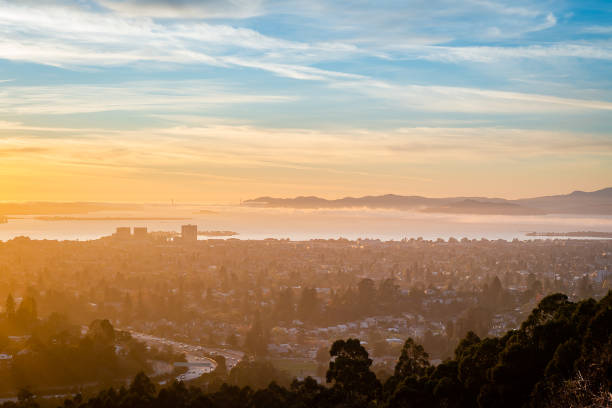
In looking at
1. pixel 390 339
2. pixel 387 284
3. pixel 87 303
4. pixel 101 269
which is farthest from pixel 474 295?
pixel 101 269

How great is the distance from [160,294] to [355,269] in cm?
4063

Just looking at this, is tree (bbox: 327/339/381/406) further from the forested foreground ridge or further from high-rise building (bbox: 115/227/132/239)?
high-rise building (bbox: 115/227/132/239)

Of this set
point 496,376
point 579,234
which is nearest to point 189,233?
point 579,234

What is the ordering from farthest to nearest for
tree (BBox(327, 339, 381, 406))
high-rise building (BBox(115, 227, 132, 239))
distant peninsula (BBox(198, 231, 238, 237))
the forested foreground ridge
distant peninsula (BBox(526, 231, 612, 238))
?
distant peninsula (BBox(198, 231, 238, 237)) → distant peninsula (BBox(526, 231, 612, 238)) → high-rise building (BBox(115, 227, 132, 239)) → tree (BBox(327, 339, 381, 406)) → the forested foreground ridge

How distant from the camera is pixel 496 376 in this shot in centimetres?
1727

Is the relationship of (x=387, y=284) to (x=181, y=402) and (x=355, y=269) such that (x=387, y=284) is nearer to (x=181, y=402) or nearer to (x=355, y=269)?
(x=355, y=269)

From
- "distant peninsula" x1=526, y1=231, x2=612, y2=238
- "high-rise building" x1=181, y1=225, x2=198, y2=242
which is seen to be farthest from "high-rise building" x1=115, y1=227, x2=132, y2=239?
"distant peninsula" x1=526, y1=231, x2=612, y2=238

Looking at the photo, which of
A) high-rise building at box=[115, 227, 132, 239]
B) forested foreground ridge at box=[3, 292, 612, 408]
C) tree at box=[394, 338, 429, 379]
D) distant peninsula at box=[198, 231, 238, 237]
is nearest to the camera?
forested foreground ridge at box=[3, 292, 612, 408]

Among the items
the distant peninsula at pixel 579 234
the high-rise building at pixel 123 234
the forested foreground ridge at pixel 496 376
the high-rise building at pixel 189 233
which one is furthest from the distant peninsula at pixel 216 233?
the forested foreground ridge at pixel 496 376

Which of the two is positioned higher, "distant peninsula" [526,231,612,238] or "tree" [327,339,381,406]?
"distant peninsula" [526,231,612,238]

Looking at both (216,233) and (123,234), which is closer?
(123,234)

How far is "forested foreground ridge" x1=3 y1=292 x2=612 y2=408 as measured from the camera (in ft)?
49.5

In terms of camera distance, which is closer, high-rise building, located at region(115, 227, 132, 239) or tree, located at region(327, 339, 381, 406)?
tree, located at region(327, 339, 381, 406)

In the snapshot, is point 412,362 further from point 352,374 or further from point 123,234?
point 123,234
